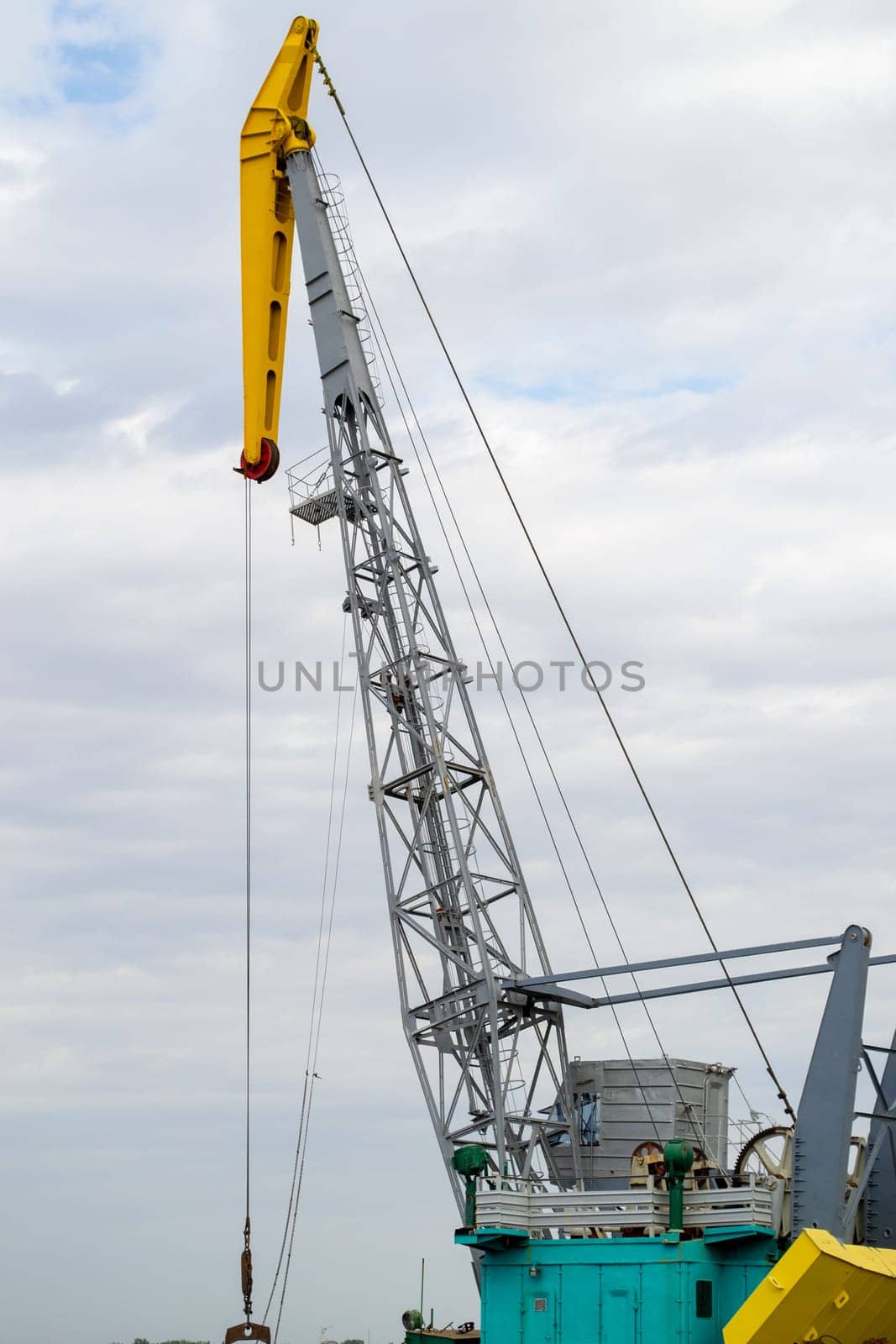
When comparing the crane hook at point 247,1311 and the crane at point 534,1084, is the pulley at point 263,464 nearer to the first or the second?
the crane at point 534,1084

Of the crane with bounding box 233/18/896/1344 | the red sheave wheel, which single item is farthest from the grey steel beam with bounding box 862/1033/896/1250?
the red sheave wheel

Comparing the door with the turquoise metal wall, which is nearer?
the turquoise metal wall

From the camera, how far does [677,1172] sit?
3303cm

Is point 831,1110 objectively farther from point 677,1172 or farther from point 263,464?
point 263,464

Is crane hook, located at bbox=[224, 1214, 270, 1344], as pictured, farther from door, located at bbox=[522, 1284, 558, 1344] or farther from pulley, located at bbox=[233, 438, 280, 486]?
pulley, located at bbox=[233, 438, 280, 486]

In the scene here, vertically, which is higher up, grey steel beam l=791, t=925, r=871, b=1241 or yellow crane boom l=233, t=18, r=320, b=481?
yellow crane boom l=233, t=18, r=320, b=481

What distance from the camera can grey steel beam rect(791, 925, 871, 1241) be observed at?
3234 centimetres

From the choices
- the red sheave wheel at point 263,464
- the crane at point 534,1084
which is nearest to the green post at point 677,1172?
the crane at point 534,1084

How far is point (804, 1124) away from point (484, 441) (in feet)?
71.2

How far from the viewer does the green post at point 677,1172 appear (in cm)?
3288

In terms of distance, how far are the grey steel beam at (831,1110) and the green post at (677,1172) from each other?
7.28 feet

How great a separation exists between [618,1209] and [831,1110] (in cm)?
519

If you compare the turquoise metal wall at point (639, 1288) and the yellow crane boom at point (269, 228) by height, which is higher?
the yellow crane boom at point (269, 228)

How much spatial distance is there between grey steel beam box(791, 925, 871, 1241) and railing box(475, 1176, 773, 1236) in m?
0.92
